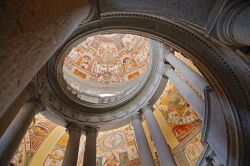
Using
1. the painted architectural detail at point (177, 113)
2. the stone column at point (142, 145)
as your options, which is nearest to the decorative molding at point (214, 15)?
the stone column at point (142, 145)

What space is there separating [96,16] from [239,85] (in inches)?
130

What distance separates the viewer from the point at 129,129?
1480 centimetres

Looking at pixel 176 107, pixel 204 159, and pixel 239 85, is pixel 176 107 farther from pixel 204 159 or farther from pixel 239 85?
pixel 239 85

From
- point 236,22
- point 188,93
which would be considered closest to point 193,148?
point 188,93

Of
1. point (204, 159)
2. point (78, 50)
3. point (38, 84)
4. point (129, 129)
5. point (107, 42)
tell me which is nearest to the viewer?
point (204, 159)

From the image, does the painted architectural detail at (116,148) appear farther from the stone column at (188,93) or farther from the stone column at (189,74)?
the stone column at (189,74)

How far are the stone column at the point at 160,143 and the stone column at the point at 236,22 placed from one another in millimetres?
5217

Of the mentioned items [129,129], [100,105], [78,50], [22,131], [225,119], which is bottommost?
[225,119]

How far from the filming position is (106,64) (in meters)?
17.0

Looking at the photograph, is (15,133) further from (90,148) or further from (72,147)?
(90,148)

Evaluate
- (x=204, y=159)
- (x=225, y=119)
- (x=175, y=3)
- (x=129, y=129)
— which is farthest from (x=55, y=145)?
(x=175, y=3)

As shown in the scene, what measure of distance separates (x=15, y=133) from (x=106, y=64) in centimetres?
1174

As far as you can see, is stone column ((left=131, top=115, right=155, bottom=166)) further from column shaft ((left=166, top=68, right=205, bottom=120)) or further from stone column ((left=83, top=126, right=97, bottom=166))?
column shaft ((left=166, top=68, right=205, bottom=120))

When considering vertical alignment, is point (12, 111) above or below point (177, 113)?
below
